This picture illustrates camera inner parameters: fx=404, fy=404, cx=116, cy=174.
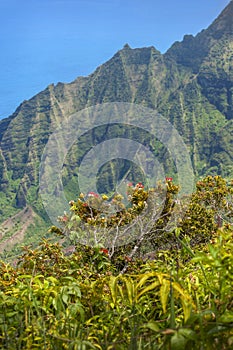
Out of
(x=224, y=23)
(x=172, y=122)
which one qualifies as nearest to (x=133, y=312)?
(x=172, y=122)

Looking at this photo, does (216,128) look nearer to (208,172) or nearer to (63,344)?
(208,172)

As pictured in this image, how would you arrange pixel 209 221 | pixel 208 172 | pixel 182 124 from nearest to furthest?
pixel 209 221
pixel 208 172
pixel 182 124

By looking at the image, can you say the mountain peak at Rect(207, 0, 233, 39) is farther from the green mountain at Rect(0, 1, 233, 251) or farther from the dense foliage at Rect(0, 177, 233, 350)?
the dense foliage at Rect(0, 177, 233, 350)

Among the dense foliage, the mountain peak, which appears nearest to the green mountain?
the mountain peak

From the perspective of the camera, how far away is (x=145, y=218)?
8.77 m

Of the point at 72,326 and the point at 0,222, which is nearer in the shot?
the point at 72,326

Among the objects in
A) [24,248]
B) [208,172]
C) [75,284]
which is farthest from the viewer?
[208,172]

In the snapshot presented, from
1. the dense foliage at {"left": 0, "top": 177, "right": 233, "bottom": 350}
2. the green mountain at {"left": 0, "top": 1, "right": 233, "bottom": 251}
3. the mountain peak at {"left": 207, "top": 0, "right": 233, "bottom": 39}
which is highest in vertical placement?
the mountain peak at {"left": 207, "top": 0, "right": 233, "bottom": 39}

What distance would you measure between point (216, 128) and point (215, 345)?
162m

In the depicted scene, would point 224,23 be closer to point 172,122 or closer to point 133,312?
point 172,122

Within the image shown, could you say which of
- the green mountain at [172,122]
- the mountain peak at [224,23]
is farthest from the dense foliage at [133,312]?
the mountain peak at [224,23]

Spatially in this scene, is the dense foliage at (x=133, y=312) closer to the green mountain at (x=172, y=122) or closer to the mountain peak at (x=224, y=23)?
the green mountain at (x=172, y=122)

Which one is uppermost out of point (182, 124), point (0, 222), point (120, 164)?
point (182, 124)

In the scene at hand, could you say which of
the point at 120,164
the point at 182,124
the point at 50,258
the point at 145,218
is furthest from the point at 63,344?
the point at 182,124
